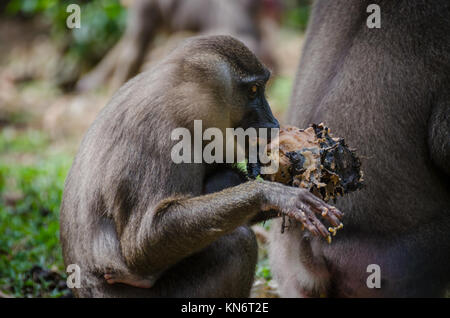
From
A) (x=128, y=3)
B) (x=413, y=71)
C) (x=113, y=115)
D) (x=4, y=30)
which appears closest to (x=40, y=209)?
(x=113, y=115)

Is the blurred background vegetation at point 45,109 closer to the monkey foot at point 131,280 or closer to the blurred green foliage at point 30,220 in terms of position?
the blurred green foliage at point 30,220

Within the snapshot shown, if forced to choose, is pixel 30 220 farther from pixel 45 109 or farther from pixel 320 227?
pixel 45 109

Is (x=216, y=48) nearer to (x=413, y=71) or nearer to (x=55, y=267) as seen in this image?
(x=413, y=71)

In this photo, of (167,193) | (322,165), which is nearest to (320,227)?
(322,165)

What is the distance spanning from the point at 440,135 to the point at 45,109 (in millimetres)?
6822

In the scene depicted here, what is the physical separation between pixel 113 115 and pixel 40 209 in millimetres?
2418

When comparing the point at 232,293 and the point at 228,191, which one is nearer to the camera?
the point at 228,191

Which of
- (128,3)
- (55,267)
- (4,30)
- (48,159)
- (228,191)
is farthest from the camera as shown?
(4,30)

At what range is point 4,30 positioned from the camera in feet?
41.3

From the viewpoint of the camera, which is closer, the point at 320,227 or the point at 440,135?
the point at 320,227

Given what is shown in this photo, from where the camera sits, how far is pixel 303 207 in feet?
8.68

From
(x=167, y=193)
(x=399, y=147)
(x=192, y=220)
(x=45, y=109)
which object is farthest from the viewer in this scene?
(x=45, y=109)

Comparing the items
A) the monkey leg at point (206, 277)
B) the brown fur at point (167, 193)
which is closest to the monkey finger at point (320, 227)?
the brown fur at point (167, 193)

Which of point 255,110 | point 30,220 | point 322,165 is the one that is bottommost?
point 30,220
